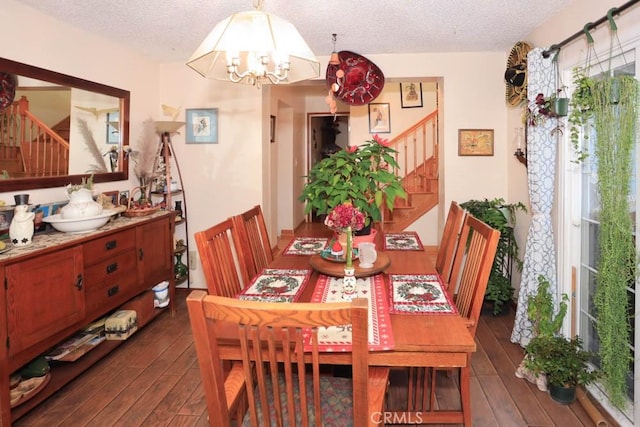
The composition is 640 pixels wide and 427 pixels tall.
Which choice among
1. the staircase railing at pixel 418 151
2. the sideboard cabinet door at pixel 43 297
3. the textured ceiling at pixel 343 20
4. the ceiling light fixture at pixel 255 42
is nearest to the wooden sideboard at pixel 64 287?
the sideboard cabinet door at pixel 43 297

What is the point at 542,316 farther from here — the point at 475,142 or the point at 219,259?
the point at 219,259

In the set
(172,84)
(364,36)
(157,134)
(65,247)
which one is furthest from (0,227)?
(364,36)

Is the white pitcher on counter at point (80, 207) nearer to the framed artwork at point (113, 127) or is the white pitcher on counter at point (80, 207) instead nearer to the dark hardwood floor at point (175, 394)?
the framed artwork at point (113, 127)

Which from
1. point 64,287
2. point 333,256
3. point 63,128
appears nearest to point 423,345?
point 333,256

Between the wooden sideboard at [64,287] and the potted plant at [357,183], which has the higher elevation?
the potted plant at [357,183]

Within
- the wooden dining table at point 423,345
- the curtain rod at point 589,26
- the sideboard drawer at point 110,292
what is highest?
the curtain rod at point 589,26

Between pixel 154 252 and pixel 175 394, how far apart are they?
131 centimetres

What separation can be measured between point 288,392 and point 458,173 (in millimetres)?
3165

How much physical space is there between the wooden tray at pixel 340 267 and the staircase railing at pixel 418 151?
162 inches

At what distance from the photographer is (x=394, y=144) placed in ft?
20.8

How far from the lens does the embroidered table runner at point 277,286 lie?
1709 mm

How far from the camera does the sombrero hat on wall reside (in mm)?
3609

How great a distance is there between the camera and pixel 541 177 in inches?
105

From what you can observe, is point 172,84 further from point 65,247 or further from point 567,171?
point 567,171
